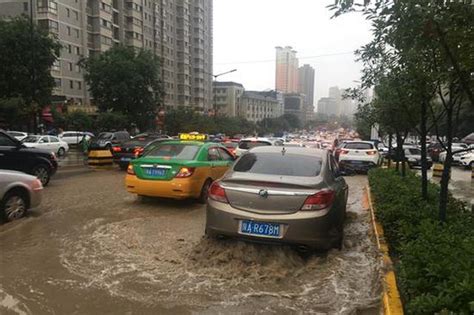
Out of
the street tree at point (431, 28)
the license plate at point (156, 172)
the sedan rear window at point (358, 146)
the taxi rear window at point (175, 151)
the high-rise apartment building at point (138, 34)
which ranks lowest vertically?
the sedan rear window at point (358, 146)

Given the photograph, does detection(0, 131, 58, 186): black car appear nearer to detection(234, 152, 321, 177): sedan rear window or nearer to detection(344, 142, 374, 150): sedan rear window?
detection(234, 152, 321, 177): sedan rear window

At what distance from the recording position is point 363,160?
19.3 metres

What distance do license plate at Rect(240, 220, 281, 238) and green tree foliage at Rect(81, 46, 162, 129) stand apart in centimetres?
3957

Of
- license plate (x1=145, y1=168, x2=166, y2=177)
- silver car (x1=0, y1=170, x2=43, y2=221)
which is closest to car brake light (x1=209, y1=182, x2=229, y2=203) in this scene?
license plate (x1=145, y1=168, x2=166, y2=177)

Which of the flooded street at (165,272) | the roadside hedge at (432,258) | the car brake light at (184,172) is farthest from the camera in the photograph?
the car brake light at (184,172)

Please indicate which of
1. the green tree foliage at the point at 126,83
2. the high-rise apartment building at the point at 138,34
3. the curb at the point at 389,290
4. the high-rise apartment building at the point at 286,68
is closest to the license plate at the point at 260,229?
the curb at the point at 389,290

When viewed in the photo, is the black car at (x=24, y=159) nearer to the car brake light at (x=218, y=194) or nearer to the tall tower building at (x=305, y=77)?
the car brake light at (x=218, y=194)

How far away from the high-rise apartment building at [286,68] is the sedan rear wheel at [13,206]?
1770 inches

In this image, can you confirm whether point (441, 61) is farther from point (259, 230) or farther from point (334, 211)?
point (259, 230)

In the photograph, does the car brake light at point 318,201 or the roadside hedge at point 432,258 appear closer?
the roadside hedge at point 432,258

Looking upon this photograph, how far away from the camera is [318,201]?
5.44 m

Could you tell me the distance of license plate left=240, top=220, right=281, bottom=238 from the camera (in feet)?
17.6

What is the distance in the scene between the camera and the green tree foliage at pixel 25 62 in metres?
32.4

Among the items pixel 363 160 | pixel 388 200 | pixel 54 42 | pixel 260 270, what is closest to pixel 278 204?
pixel 260 270
